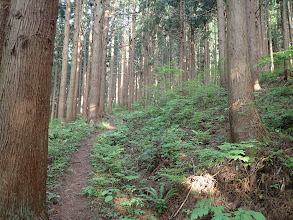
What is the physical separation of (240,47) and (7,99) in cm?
436

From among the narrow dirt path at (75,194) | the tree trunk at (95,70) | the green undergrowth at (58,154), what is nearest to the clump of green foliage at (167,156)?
the narrow dirt path at (75,194)

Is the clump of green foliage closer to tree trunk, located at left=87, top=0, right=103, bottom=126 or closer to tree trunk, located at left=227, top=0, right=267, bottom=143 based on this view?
tree trunk, located at left=227, top=0, right=267, bottom=143

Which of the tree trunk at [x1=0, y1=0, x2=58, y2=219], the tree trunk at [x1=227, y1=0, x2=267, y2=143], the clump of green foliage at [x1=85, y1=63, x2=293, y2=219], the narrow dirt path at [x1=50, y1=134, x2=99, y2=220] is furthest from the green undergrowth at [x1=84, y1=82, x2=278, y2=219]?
the tree trunk at [x1=0, y1=0, x2=58, y2=219]

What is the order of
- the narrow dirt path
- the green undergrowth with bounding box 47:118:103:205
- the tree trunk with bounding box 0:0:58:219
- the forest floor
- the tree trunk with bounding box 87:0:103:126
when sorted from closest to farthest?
the tree trunk with bounding box 0:0:58:219
the forest floor
the narrow dirt path
the green undergrowth with bounding box 47:118:103:205
the tree trunk with bounding box 87:0:103:126

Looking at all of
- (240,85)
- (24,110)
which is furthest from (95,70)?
(24,110)

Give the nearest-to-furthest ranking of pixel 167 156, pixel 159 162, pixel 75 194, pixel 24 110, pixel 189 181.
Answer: pixel 24 110 < pixel 189 181 < pixel 75 194 < pixel 167 156 < pixel 159 162

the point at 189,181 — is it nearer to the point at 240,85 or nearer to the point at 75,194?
the point at 240,85

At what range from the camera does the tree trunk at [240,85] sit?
3680 mm

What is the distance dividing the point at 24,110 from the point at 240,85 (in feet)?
13.0

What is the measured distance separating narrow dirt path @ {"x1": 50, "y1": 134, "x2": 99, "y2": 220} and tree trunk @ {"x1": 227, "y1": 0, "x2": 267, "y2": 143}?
3319mm

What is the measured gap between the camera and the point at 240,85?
12.8ft

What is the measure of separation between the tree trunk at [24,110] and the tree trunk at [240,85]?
3.57m

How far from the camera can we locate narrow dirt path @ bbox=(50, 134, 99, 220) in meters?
3.33

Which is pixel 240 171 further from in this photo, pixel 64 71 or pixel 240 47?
pixel 64 71
